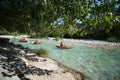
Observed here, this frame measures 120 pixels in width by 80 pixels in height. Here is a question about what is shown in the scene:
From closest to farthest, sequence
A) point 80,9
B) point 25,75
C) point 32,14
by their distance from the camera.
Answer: point 80,9 → point 32,14 → point 25,75

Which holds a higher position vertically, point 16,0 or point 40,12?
point 16,0

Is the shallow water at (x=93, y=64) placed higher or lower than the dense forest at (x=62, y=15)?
lower

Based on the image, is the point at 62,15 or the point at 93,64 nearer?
the point at 62,15

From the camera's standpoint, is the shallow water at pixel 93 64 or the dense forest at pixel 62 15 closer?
the dense forest at pixel 62 15

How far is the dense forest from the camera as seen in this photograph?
4953mm

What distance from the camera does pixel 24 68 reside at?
13.1m

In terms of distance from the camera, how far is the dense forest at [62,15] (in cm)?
495

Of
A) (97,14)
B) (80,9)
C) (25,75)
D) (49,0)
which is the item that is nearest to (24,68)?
(25,75)

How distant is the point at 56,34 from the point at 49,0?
5352 mm

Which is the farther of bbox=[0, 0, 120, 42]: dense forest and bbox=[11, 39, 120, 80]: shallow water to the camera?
bbox=[11, 39, 120, 80]: shallow water

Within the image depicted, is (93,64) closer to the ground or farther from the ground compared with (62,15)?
closer to the ground

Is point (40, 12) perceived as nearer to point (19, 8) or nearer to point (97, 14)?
point (19, 8)

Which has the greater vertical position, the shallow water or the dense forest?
the dense forest

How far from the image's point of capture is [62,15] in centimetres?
840
